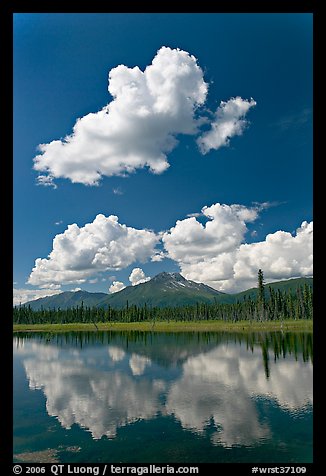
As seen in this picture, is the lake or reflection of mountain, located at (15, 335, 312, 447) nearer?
the lake

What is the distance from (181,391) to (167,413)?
10016 mm

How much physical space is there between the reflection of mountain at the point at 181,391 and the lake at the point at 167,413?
0.12 meters

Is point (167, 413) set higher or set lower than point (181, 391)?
higher

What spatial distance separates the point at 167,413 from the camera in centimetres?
3738

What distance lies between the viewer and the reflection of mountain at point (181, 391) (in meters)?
34.0

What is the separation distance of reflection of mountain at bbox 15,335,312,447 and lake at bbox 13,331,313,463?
12 cm

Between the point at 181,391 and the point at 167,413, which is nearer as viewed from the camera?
the point at 167,413

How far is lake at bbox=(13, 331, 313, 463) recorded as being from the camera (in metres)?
27.7

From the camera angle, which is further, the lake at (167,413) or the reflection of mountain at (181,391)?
the reflection of mountain at (181,391)

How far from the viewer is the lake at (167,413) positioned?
27719mm

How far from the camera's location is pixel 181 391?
47.0m
